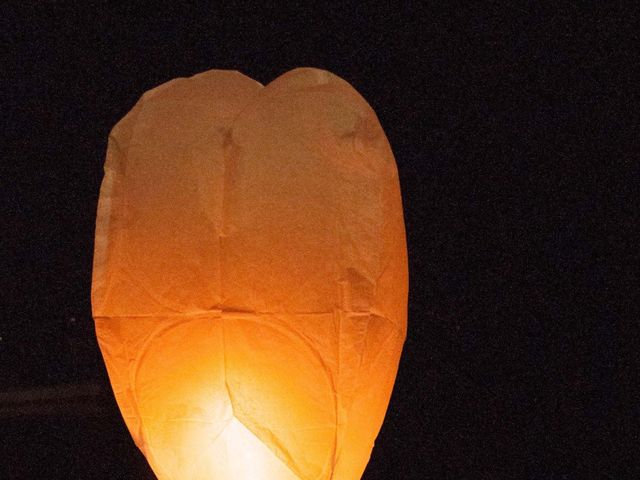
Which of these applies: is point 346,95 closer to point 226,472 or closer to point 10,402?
point 226,472

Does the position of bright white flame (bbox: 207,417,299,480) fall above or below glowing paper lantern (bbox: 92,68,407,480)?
below

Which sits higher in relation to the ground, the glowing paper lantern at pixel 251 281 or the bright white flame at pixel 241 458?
the glowing paper lantern at pixel 251 281

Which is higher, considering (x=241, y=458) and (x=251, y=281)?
(x=251, y=281)

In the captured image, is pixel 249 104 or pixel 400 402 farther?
pixel 400 402

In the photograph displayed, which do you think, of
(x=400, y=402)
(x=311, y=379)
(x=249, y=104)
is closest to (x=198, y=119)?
(x=249, y=104)

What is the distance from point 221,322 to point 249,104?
37 cm

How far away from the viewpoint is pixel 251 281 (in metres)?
1.30

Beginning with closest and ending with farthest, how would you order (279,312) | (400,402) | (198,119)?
1. (279,312)
2. (198,119)
3. (400,402)

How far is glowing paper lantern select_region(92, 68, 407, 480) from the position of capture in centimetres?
130

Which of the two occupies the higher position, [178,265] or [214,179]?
[214,179]

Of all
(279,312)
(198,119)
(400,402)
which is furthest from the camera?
(400,402)

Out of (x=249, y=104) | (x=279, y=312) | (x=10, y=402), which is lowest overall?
(x=10, y=402)

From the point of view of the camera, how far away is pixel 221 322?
1.32 m

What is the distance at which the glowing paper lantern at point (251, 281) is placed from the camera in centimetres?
130
